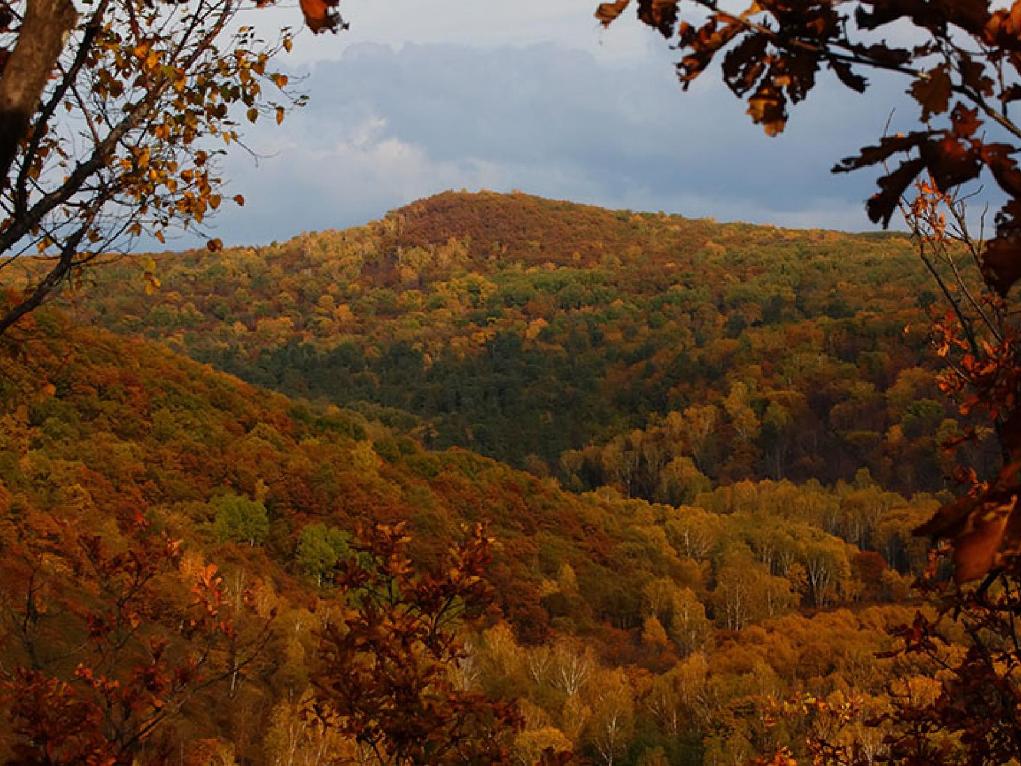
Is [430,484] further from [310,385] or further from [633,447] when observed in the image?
[310,385]

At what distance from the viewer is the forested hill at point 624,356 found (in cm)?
10525

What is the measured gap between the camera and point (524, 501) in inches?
2280

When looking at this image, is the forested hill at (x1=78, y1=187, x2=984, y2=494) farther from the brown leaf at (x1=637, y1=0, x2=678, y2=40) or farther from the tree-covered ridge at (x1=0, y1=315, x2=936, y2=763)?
the brown leaf at (x1=637, y1=0, x2=678, y2=40)

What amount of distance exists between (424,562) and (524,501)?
Result: 1759 centimetres

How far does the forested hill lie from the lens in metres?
105

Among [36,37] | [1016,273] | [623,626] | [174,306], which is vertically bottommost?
[623,626]

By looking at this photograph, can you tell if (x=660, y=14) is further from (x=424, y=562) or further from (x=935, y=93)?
(x=424, y=562)

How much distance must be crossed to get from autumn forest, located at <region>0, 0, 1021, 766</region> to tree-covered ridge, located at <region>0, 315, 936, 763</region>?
220 millimetres

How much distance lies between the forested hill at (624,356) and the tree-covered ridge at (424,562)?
105 ft

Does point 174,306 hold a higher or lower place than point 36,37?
higher

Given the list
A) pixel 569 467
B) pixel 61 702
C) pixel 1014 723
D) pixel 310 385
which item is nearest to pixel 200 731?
pixel 61 702

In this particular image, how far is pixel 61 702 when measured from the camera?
4.57 m

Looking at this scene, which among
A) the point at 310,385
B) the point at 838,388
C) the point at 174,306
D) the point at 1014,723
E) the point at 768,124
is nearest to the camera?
the point at 768,124

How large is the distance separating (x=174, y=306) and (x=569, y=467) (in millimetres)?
95399
